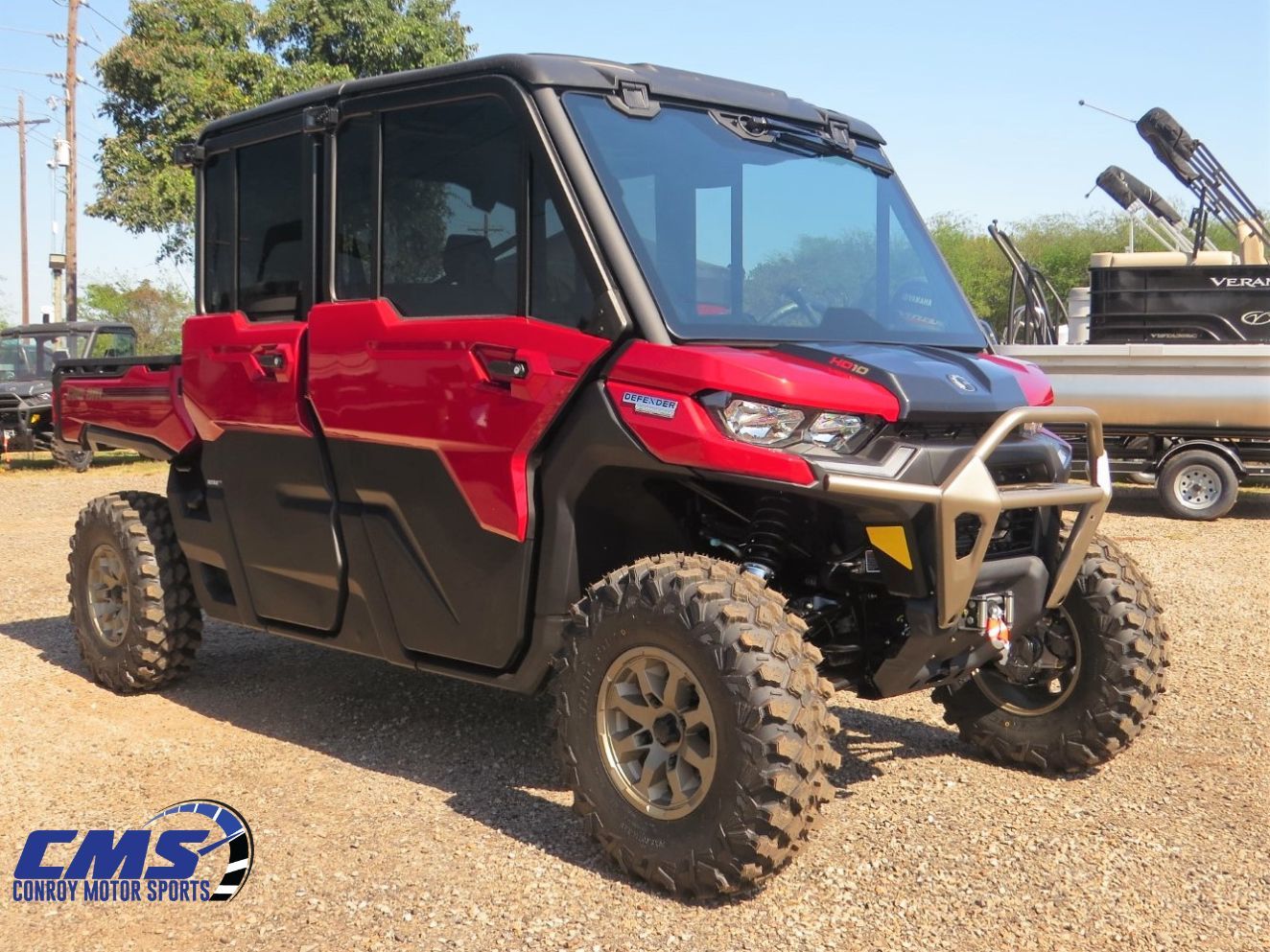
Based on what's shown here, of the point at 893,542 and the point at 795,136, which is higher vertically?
the point at 795,136

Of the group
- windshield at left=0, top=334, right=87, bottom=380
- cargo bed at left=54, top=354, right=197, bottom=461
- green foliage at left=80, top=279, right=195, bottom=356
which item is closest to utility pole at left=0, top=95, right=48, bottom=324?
green foliage at left=80, top=279, right=195, bottom=356

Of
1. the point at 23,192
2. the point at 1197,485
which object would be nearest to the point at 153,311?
the point at 23,192

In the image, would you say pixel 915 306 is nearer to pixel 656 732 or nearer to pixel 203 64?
pixel 656 732

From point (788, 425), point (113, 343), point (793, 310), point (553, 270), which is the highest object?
point (113, 343)

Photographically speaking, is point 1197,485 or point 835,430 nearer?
point 835,430

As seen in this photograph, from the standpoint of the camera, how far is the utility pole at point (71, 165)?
3056 cm

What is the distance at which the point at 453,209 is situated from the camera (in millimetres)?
4875

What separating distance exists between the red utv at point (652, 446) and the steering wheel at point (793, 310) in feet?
0.06

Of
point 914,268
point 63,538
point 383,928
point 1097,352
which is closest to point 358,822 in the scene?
point 383,928

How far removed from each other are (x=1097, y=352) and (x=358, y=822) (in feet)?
36.2

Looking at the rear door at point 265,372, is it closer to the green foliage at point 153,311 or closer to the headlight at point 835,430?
the headlight at point 835,430

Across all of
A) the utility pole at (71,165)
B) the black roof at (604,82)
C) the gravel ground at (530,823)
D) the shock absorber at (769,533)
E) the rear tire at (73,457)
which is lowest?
the gravel ground at (530,823)

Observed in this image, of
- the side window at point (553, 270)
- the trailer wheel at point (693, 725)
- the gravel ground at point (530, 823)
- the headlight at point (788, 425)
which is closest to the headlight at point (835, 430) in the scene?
the headlight at point (788, 425)

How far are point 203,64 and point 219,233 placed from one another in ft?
61.6
